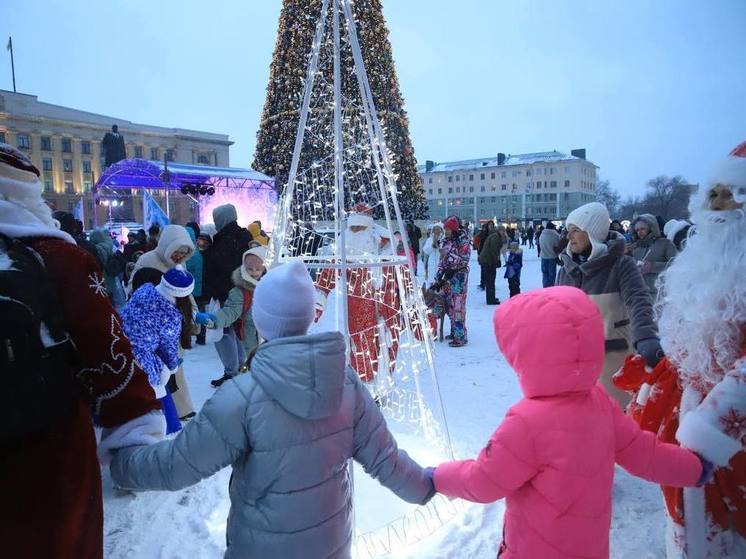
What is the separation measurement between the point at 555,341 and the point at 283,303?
0.82 metres

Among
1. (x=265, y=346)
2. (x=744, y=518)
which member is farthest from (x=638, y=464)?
(x=265, y=346)

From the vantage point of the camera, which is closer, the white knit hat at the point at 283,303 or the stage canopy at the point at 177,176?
the white knit hat at the point at 283,303

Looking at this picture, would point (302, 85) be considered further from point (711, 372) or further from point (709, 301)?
point (711, 372)

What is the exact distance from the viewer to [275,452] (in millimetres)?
1413

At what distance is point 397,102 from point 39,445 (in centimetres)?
1387

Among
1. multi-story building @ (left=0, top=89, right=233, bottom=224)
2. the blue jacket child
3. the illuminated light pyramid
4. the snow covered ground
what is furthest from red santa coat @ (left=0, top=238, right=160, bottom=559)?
multi-story building @ (left=0, top=89, right=233, bottom=224)

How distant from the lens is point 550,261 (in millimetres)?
10445

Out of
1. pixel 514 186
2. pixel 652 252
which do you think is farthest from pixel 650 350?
pixel 514 186

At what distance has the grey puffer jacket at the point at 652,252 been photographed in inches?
225

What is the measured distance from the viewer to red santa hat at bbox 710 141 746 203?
5.48 ft

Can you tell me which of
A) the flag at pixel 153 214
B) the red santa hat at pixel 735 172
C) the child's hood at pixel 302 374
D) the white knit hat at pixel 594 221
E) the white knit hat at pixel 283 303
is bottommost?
the child's hood at pixel 302 374

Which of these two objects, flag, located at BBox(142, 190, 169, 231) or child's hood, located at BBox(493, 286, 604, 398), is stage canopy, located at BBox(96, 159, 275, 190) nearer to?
flag, located at BBox(142, 190, 169, 231)

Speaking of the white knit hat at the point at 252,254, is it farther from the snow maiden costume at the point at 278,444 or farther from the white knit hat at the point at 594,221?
the snow maiden costume at the point at 278,444

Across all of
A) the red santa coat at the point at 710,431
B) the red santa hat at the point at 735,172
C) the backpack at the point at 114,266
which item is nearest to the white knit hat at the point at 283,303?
the red santa coat at the point at 710,431
